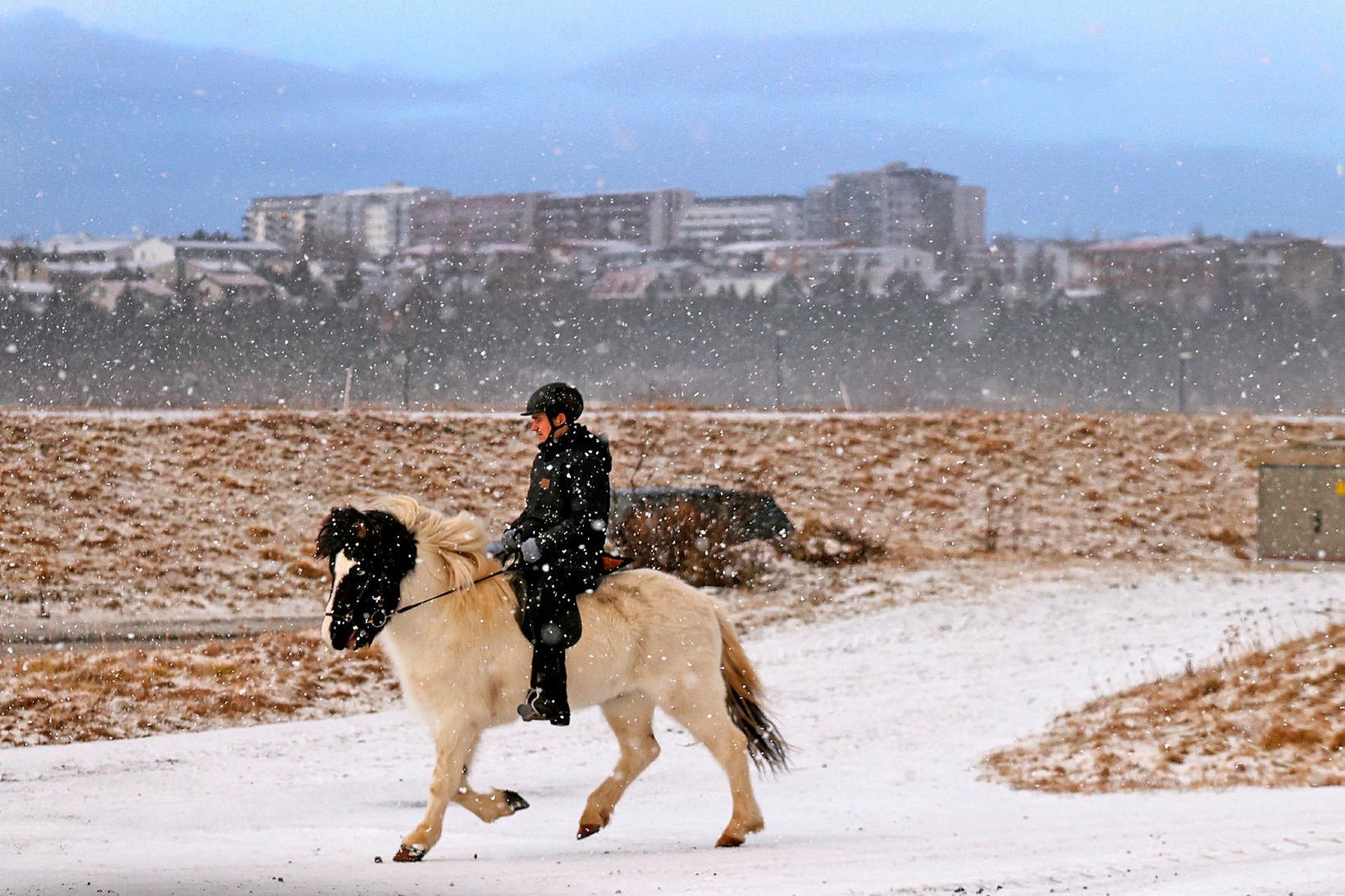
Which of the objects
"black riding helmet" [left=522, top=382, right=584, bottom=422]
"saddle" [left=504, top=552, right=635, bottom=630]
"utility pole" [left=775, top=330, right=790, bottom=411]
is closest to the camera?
"saddle" [left=504, top=552, right=635, bottom=630]

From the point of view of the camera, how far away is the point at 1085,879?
627 cm

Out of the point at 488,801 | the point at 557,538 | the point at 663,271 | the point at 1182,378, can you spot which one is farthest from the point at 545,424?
the point at 663,271

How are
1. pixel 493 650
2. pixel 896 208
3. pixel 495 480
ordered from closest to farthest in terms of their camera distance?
pixel 493 650 < pixel 495 480 < pixel 896 208

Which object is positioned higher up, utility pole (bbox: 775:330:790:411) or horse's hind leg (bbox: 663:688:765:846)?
utility pole (bbox: 775:330:790:411)

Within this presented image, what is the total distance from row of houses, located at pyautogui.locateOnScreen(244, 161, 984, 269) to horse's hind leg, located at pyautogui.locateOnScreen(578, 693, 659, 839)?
68.1m

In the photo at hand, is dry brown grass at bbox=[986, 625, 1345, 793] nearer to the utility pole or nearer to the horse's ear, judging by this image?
the horse's ear

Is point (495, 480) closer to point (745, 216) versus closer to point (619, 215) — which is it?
point (619, 215)

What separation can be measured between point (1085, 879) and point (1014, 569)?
644 inches

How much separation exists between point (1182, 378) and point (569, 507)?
51.3 m

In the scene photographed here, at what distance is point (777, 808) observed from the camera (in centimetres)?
956

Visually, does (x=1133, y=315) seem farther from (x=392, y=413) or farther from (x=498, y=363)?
(x=392, y=413)

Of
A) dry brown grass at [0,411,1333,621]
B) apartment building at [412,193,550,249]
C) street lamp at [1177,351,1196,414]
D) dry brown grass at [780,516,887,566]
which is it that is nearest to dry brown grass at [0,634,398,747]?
dry brown grass at [0,411,1333,621]

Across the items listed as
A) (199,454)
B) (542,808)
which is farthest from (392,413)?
(542,808)

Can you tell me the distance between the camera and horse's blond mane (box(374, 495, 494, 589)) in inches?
280
